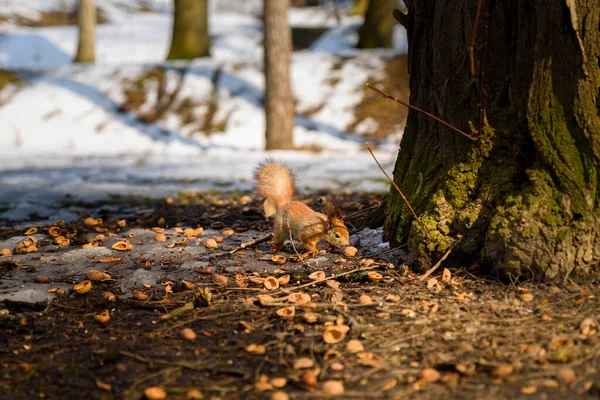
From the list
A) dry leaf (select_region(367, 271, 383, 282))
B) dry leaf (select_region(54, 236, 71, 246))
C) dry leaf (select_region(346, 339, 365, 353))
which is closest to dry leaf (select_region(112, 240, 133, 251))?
dry leaf (select_region(54, 236, 71, 246))

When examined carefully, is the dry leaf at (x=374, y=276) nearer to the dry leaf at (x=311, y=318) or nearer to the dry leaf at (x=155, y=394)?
the dry leaf at (x=311, y=318)

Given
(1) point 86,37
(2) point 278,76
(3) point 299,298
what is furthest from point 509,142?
(1) point 86,37

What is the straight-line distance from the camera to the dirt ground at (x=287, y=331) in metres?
1.91

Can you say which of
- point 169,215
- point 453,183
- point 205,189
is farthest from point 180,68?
point 453,183

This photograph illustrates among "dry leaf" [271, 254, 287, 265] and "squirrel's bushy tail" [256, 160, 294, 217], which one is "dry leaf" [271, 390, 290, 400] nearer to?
"dry leaf" [271, 254, 287, 265]

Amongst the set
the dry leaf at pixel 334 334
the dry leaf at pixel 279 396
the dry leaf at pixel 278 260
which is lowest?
the dry leaf at pixel 279 396

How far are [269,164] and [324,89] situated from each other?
8621mm

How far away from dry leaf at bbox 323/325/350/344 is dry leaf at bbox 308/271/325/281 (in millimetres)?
520

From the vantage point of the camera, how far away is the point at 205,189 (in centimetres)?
628

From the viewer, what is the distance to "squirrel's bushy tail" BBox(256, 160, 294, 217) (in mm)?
3371

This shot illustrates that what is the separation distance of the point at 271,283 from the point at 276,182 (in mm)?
817

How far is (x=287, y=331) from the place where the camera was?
229 centimetres

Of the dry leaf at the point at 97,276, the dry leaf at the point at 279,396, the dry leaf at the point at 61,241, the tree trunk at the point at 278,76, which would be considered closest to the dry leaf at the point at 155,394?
the dry leaf at the point at 279,396

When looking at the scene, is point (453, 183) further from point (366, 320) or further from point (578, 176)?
point (366, 320)
